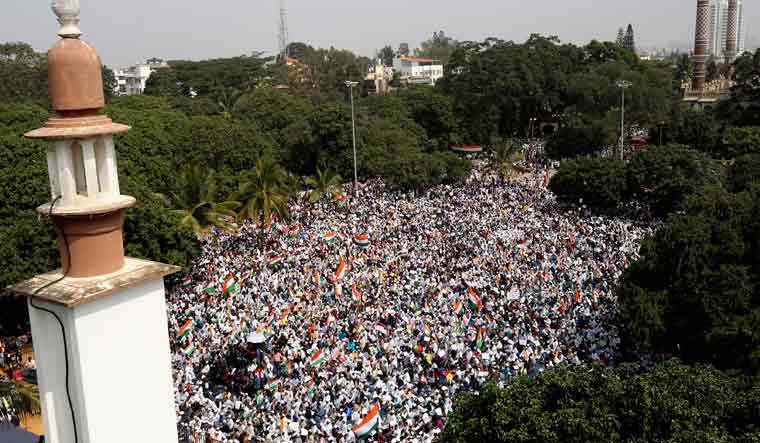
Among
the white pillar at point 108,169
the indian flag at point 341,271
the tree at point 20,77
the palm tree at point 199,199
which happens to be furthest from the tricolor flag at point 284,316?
the tree at point 20,77

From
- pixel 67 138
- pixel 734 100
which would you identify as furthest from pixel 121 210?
pixel 734 100

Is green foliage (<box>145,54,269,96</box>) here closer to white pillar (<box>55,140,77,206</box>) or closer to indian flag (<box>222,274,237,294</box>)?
indian flag (<box>222,274,237,294</box>)

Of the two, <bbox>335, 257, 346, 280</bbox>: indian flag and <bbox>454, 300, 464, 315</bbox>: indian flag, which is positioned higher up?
<bbox>335, 257, 346, 280</bbox>: indian flag

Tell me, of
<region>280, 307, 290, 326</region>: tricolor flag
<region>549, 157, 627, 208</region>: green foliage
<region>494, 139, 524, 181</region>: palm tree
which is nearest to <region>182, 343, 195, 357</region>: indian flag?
<region>280, 307, 290, 326</region>: tricolor flag

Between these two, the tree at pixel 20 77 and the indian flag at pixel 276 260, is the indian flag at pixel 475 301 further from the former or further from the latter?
the tree at pixel 20 77

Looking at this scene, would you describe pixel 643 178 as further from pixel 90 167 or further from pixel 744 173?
pixel 90 167
